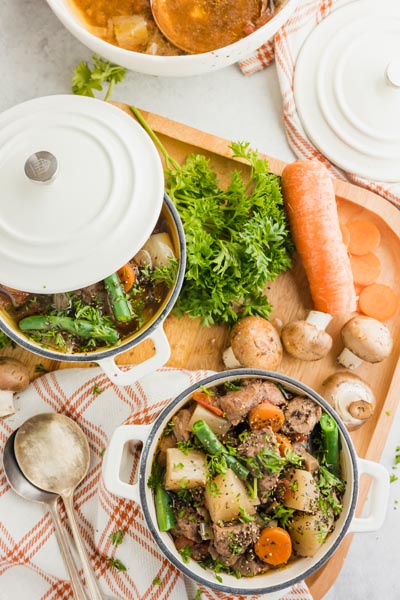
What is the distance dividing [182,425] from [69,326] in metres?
0.48

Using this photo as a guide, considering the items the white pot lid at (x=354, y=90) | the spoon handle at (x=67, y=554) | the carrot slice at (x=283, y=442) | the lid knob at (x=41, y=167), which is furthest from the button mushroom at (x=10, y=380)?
the white pot lid at (x=354, y=90)

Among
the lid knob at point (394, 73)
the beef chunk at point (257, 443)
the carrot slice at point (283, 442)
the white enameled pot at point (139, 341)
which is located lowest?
the carrot slice at point (283, 442)

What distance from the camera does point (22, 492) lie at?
222cm

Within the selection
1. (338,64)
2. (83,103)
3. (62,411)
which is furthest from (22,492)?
(338,64)

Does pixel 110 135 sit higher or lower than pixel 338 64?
higher

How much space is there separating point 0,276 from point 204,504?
93 centimetres

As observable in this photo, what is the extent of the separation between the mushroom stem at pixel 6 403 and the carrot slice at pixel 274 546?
98cm

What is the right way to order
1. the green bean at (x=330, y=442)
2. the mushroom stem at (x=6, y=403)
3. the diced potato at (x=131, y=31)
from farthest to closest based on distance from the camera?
the mushroom stem at (x=6, y=403), the diced potato at (x=131, y=31), the green bean at (x=330, y=442)

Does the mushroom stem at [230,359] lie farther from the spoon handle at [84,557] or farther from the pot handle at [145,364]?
the spoon handle at [84,557]

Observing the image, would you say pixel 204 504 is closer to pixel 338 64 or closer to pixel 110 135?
pixel 110 135

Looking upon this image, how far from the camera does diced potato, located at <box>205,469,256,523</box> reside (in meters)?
1.93

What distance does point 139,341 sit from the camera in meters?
2.05

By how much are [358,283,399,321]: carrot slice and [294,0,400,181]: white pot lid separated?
1.45ft

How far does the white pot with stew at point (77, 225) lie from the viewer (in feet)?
5.80
